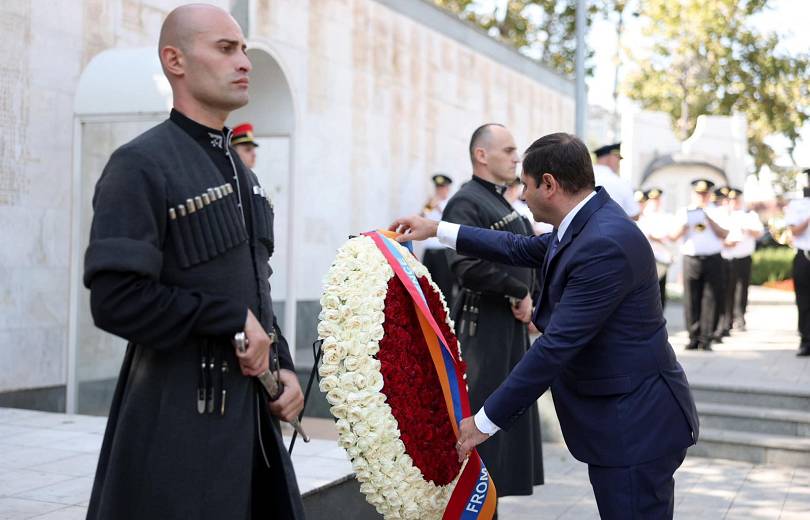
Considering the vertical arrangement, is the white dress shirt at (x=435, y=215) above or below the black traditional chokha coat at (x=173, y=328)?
above

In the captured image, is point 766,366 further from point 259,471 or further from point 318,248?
point 259,471

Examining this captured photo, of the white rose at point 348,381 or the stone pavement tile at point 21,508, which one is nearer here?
the white rose at point 348,381

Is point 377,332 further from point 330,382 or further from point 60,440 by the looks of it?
point 60,440

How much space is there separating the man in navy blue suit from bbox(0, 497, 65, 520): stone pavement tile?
2011mm

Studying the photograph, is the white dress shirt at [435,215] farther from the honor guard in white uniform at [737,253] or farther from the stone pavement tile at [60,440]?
the stone pavement tile at [60,440]

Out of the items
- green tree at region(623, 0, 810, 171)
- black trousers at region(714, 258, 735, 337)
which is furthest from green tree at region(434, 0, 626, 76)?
black trousers at region(714, 258, 735, 337)

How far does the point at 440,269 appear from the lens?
1329cm

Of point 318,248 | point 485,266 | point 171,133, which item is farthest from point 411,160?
point 171,133

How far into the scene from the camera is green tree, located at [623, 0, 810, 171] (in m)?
33.7

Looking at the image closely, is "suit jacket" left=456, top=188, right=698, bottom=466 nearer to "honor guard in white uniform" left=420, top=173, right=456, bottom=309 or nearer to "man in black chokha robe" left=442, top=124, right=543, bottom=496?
"man in black chokha robe" left=442, top=124, right=543, bottom=496

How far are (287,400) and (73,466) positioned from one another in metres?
2.74

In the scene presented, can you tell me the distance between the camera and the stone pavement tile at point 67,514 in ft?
13.6

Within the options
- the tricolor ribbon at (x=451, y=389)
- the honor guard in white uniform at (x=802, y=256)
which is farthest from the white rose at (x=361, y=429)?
the honor guard in white uniform at (x=802, y=256)

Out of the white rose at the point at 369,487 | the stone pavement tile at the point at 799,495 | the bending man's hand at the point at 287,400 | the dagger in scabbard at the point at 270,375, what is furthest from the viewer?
the stone pavement tile at the point at 799,495
